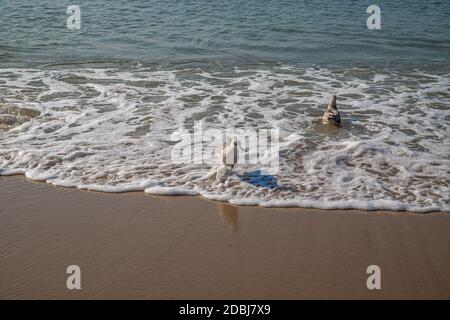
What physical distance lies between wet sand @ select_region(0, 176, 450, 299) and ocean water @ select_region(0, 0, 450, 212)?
14.7 inches

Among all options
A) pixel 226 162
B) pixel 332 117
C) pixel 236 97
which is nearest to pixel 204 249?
pixel 226 162

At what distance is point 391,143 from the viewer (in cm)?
719

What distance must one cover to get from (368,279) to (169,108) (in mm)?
5369

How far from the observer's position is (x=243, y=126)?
795cm

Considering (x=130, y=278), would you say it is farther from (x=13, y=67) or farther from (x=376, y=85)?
(x=13, y=67)

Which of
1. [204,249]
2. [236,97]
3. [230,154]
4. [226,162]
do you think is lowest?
[204,249]

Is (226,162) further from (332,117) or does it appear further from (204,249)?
(332,117)

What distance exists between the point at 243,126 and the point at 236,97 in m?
1.62

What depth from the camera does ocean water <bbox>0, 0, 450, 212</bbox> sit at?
19.6 feet

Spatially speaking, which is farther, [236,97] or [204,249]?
[236,97]

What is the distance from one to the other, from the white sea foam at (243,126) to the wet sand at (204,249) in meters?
0.34

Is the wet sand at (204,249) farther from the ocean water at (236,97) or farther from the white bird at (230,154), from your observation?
the white bird at (230,154)

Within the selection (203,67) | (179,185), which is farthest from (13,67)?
(179,185)

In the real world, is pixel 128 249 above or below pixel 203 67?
below
